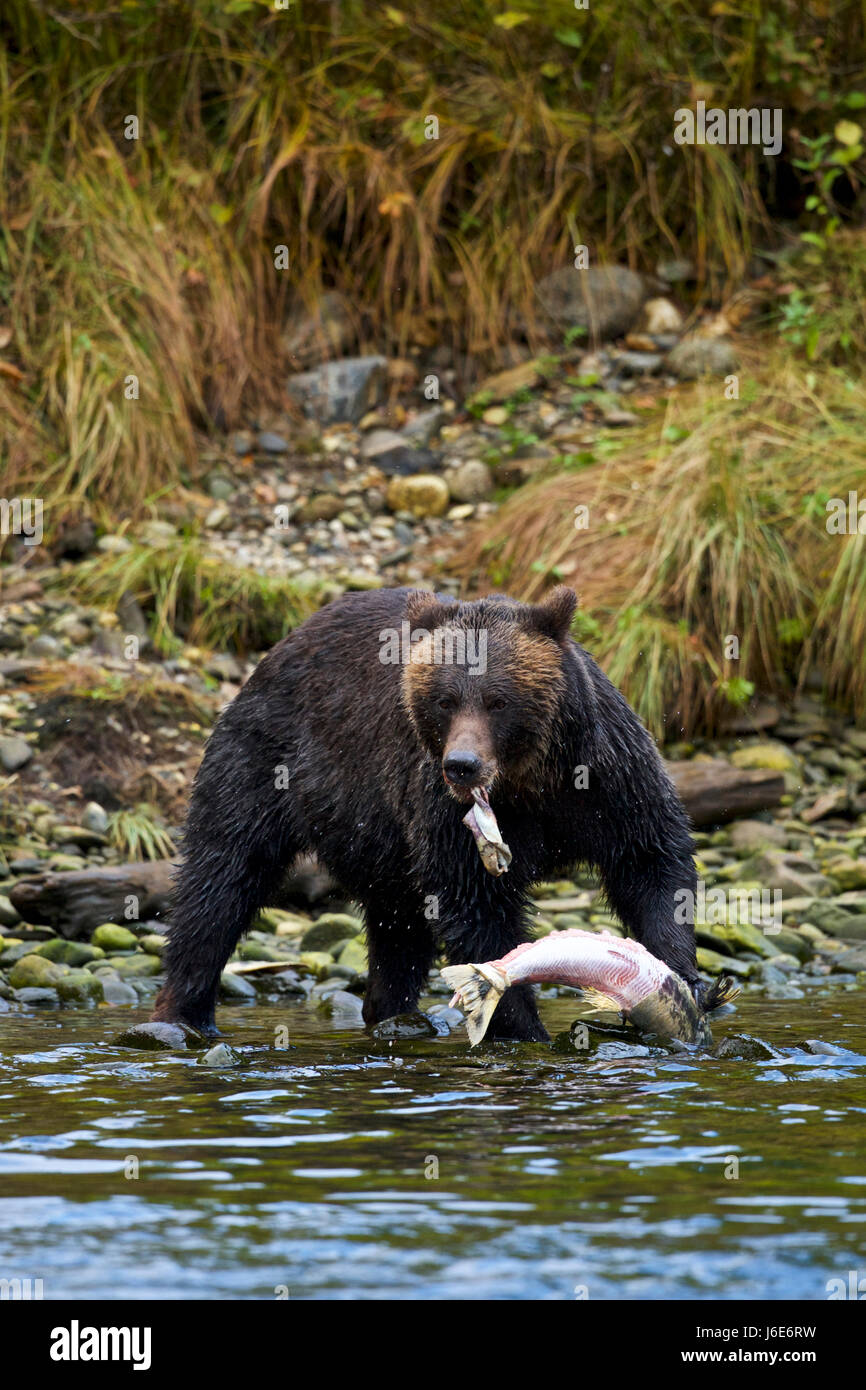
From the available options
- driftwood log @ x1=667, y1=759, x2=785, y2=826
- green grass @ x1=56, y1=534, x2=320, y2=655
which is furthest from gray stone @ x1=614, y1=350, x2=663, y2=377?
driftwood log @ x1=667, y1=759, x2=785, y2=826

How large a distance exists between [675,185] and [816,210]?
1.04 m

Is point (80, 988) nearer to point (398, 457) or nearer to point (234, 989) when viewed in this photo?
point (234, 989)

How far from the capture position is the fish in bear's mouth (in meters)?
5.45

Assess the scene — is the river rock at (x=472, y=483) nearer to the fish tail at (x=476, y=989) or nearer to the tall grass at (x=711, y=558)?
the tall grass at (x=711, y=558)

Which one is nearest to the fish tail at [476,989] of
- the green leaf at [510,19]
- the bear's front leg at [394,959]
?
the bear's front leg at [394,959]

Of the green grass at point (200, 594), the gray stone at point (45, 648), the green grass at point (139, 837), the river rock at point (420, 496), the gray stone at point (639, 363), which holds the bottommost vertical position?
the green grass at point (139, 837)

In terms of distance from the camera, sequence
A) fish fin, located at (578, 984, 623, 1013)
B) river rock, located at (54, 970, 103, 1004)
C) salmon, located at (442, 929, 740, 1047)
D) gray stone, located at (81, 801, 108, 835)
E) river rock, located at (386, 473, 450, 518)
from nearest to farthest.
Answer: salmon, located at (442, 929, 740, 1047), fish fin, located at (578, 984, 623, 1013), river rock, located at (54, 970, 103, 1004), gray stone, located at (81, 801, 108, 835), river rock, located at (386, 473, 450, 518)

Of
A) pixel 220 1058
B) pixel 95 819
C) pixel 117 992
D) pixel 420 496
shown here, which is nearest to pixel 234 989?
pixel 117 992

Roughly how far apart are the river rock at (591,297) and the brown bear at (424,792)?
6.78 m

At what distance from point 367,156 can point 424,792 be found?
7.96m

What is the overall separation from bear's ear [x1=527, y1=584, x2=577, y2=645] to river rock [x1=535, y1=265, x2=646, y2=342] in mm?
7485

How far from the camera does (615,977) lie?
17.8 feet

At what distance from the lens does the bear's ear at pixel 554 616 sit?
5.84m

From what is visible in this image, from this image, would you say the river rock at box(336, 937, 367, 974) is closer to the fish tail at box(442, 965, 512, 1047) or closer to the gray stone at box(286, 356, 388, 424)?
the fish tail at box(442, 965, 512, 1047)
